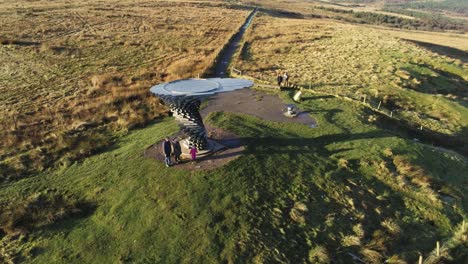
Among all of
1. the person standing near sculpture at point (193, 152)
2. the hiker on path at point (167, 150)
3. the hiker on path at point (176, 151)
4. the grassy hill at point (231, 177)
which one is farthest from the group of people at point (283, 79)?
the hiker on path at point (167, 150)

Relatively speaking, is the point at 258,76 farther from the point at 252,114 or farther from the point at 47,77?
the point at 47,77

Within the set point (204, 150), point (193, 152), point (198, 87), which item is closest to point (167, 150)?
point (193, 152)

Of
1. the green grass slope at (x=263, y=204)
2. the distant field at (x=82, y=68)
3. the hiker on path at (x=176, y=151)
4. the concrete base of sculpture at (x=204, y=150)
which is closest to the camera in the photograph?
the green grass slope at (x=263, y=204)

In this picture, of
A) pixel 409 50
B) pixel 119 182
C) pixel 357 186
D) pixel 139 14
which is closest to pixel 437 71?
pixel 409 50

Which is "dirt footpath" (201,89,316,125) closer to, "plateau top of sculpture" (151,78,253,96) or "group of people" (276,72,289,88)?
"group of people" (276,72,289,88)

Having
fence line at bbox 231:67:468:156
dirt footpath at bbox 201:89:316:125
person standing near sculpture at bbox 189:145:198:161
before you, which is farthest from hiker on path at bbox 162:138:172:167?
fence line at bbox 231:67:468:156

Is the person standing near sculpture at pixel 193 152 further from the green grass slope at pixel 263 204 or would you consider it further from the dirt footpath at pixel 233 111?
the green grass slope at pixel 263 204
